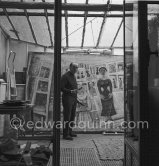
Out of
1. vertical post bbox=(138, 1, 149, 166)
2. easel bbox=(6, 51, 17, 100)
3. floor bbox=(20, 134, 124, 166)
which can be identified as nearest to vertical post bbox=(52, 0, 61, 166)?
vertical post bbox=(138, 1, 149, 166)

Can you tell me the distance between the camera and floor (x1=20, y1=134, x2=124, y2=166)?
3400 mm

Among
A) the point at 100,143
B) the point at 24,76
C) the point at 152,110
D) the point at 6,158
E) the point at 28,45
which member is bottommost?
the point at 100,143

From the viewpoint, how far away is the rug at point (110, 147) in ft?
12.1

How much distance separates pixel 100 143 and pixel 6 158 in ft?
8.56

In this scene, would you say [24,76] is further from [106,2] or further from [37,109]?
[106,2]

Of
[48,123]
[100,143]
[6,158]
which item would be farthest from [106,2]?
[6,158]

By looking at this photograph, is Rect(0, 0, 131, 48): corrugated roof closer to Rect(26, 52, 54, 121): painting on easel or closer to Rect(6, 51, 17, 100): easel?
Rect(26, 52, 54, 121): painting on easel

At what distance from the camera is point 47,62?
20.5 ft

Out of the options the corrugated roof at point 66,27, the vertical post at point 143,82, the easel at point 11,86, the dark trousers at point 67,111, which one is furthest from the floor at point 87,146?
the corrugated roof at point 66,27

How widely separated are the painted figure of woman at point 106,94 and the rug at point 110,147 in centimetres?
97

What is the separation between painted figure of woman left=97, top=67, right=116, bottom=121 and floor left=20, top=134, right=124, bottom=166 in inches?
29.4

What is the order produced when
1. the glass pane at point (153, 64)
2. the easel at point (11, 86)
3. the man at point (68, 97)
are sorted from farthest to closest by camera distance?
1. the easel at point (11, 86)
2. the man at point (68, 97)
3. the glass pane at point (153, 64)

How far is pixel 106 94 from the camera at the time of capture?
6.23 m

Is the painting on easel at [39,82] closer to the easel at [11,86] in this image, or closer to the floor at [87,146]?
the easel at [11,86]
